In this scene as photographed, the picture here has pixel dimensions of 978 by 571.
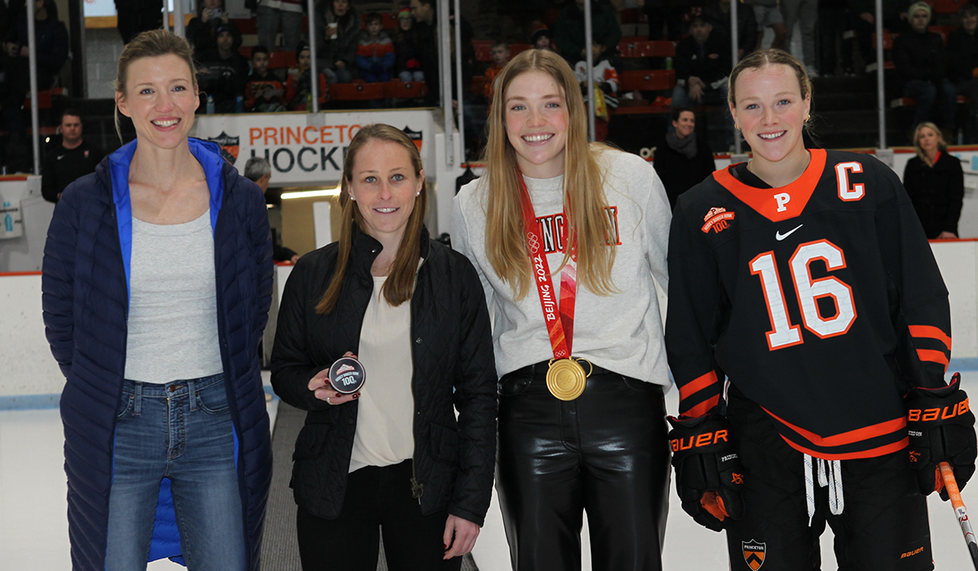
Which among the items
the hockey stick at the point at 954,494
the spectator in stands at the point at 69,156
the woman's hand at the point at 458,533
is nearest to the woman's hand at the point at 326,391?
the woman's hand at the point at 458,533

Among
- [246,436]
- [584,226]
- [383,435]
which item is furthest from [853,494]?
[246,436]

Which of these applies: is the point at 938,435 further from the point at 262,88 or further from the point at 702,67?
the point at 262,88

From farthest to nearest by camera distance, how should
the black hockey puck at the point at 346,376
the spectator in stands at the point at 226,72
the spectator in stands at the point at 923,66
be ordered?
the spectator in stands at the point at 923,66 → the spectator in stands at the point at 226,72 → the black hockey puck at the point at 346,376

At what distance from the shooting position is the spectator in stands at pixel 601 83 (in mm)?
8391

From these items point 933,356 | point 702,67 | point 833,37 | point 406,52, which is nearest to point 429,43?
point 406,52

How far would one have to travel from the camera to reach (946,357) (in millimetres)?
1838

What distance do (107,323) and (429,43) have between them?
7.23 m

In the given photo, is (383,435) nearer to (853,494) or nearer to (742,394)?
(742,394)

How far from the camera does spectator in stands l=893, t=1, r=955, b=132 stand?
857 cm

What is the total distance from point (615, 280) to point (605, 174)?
9.3 inches

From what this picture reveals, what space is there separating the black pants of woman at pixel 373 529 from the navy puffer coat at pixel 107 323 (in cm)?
17

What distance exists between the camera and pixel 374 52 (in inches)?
350

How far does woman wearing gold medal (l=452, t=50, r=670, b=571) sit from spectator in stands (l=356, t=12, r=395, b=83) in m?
6.99

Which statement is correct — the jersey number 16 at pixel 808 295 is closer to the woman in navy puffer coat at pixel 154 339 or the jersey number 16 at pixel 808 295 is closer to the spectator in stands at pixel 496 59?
the woman in navy puffer coat at pixel 154 339
